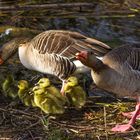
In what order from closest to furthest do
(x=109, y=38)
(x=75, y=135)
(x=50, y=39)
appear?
(x=75, y=135), (x=50, y=39), (x=109, y=38)

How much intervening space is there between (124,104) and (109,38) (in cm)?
273

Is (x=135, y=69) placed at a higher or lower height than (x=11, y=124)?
higher

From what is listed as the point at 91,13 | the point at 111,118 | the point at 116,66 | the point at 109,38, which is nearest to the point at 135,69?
the point at 116,66

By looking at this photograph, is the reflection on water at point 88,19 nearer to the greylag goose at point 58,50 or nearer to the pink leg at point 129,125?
the greylag goose at point 58,50

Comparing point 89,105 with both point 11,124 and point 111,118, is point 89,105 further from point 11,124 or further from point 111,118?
point 11,124

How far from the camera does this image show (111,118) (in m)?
6.08

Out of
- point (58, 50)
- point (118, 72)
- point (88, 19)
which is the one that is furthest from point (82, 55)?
point (88, 19)

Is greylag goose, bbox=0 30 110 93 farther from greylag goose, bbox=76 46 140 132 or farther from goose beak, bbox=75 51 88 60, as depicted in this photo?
goose beak, bbox=75 51 88 60

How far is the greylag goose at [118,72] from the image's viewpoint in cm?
567

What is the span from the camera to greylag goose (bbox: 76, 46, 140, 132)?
5668 millimetres

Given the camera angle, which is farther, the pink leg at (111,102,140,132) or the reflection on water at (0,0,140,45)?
the reflection on water at (0,0,140,45)

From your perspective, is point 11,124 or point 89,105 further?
point 89,105

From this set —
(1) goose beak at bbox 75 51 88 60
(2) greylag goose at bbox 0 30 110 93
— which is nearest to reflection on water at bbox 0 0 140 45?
(2) greylag goose at bbox 0 30 110 93

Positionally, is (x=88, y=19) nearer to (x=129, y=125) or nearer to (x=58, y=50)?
(x=58, y=50)
